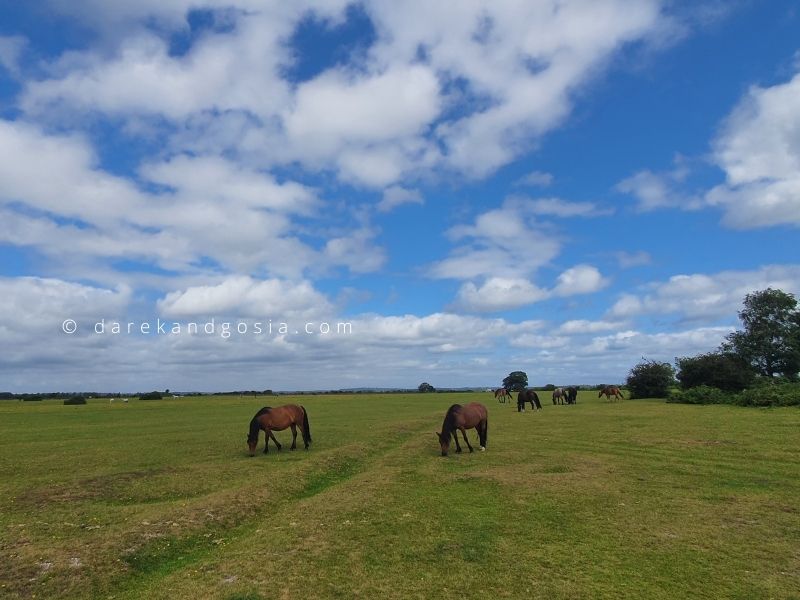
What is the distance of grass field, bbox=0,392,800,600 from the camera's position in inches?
286

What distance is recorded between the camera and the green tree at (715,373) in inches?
1912

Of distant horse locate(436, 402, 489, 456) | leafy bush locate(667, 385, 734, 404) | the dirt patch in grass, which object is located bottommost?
leafy bush locate(667, 385, 734, 404)

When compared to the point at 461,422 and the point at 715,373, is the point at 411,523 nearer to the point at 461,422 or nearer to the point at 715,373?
the point at 461,422

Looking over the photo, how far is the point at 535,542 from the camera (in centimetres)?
866

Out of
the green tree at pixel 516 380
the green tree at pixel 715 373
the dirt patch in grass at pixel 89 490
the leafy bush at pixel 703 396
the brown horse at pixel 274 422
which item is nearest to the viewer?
the dirt patch in grass at pixel 89 490

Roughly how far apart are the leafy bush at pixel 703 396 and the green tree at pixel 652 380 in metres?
11.1

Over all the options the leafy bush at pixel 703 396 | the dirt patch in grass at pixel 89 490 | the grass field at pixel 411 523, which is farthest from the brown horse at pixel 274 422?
the leafy bush at pixel 703 396

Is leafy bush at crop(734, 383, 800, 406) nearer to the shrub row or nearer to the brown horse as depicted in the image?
the shrub row

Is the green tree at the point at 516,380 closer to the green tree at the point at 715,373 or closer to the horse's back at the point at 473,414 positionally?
the green tree at the point at 715,373

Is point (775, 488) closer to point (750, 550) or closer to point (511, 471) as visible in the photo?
point (750, 550)

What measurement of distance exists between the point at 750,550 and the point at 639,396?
5435 centimetres

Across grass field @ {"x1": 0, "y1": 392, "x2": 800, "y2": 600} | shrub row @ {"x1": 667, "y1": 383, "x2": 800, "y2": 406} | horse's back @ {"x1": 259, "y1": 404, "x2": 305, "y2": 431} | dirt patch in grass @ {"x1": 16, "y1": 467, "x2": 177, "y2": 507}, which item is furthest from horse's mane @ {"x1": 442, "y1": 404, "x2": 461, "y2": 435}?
shrub row @ {"x1": 667, "y1": 383, "x2": 800, "y2": 406}

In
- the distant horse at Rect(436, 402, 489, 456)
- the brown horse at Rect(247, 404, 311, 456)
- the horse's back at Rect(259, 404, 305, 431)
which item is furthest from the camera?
the horse's back at Rect(259, 404, 305, 431)

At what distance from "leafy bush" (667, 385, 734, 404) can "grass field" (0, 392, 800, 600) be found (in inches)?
1009
